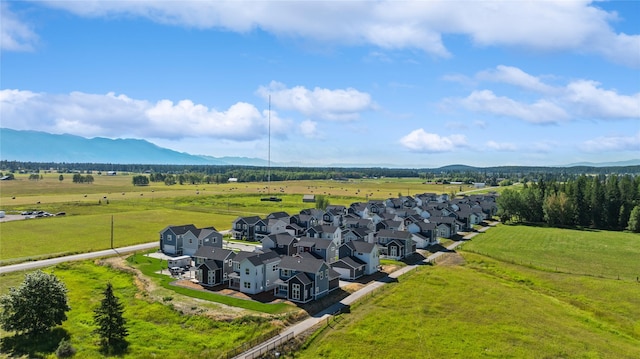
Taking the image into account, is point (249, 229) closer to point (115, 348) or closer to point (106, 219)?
point (106, 219)

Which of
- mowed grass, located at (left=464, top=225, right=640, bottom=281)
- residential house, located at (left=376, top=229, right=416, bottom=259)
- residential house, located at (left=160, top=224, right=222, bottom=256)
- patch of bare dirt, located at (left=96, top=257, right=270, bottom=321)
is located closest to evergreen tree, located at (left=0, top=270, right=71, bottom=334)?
patch of bare dirt, located at (left=96, top=257, right=270, bottom=321)

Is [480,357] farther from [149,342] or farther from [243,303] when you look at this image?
[149,342]

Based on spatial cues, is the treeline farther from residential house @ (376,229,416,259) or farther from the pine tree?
the pine tree

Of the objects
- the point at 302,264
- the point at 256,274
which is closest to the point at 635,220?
the point at 302,264

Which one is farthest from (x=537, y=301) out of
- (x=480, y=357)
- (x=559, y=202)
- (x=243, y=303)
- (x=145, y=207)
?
(x=145, y=207)

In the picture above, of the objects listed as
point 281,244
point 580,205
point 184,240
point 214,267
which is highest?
point 580,205

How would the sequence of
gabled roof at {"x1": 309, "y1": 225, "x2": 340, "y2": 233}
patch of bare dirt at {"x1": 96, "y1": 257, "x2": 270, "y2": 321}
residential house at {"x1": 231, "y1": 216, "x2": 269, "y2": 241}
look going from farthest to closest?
residential house at {"x1": 231, "y1": 216, "x2": 269, "y2": 241} → gabled roof at {"x1": 309, "y1": 225, "x2": 340, "y2": 233} → patch of bare dirt at {"x1": 96, "y1": 257, "x2": 270, "y2": 321}
